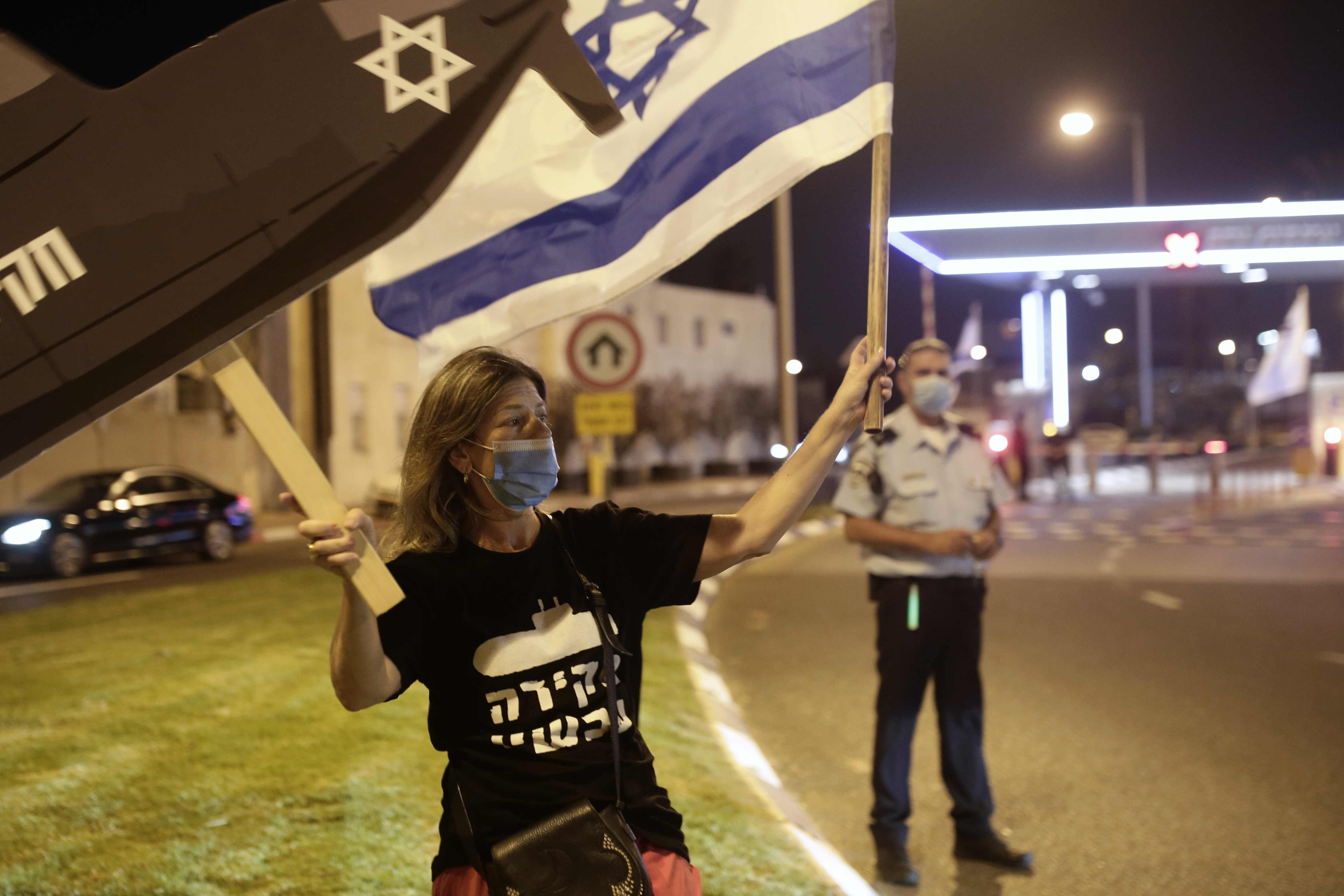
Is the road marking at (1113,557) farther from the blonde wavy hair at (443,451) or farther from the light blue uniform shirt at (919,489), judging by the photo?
the blonde wavy hair at (443,451)

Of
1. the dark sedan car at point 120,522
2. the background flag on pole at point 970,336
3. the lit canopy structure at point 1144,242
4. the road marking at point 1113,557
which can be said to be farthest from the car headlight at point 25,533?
the background flag on pole at point 970,336

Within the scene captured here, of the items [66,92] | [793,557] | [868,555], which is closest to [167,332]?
[66,92]

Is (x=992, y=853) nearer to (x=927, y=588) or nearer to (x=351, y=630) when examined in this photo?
(x=927, y=588)

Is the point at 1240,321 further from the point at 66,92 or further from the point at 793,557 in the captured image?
the point at 66,92

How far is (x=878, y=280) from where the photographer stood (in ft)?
8.78

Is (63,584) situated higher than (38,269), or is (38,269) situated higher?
(38,269)

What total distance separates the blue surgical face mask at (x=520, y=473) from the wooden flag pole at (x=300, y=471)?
A: 0.32 meters

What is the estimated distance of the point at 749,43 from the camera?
3.41 metres

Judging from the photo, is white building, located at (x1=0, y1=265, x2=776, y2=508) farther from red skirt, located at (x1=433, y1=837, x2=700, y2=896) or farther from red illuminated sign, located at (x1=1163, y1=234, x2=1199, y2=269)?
red skirt, located at (x1=433, y1=837, x2=700, y2=896)

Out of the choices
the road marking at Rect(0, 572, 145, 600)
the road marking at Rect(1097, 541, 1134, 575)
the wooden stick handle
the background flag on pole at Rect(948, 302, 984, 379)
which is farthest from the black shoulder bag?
the background flag on pole at Rect(948, 302, 984, 379)

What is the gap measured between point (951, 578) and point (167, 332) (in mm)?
3724

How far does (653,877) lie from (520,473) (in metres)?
0.85


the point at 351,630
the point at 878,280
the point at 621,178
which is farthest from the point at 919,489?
the point at 351,630

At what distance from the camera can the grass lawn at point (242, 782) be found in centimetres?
421
